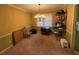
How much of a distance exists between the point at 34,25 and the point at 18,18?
99 cm

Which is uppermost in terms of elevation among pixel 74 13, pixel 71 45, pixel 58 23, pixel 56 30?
pixel 74 13

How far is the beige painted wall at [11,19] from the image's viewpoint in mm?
3432

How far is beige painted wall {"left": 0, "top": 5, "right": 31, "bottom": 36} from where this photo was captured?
135 inches

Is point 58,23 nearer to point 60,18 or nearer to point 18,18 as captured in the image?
point 60,18

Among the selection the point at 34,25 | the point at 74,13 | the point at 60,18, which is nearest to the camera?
the point at 74,13

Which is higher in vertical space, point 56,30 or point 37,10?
point 37,10

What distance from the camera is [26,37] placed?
5008 mm

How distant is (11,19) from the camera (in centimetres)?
412

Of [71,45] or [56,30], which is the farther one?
[56,30]
